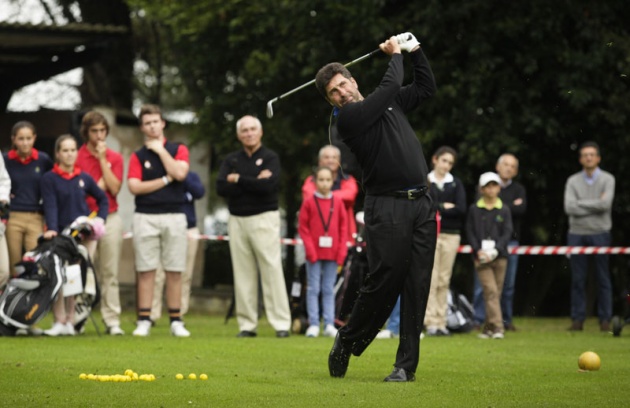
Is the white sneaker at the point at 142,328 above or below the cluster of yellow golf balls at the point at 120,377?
below

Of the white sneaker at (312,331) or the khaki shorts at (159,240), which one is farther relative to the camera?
the white sneaker at (312,331)

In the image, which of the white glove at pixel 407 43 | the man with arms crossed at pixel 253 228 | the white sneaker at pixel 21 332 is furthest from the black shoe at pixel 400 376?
the white sneaker at pixel 21 332

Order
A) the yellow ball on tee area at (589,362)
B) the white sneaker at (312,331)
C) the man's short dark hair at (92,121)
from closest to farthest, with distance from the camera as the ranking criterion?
the yellow ball on tee area at (589,362), the man's short dark hair at (92,121), the white sneaker at (312,331)

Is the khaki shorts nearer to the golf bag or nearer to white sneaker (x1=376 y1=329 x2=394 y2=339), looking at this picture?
white sneaker (x1=376 y1=329 x2=394 y2=339)

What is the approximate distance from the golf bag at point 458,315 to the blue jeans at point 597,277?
4.90ft

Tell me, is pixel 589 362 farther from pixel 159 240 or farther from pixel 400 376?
pixel 159 240

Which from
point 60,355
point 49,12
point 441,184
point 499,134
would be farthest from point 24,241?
point 49,12

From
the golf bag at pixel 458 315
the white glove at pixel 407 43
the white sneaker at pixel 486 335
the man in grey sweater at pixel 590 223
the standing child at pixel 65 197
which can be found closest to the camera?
the white glove at pixel 407 43

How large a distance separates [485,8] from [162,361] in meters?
11.0

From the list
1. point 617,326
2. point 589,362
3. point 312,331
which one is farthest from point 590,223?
point 589,362

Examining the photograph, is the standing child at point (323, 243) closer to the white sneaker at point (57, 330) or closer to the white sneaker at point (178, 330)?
the white sneaker at point (178, 330)

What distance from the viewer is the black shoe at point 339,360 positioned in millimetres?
8516

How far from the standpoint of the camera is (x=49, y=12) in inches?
1048

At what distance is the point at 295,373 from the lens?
8.84 m
